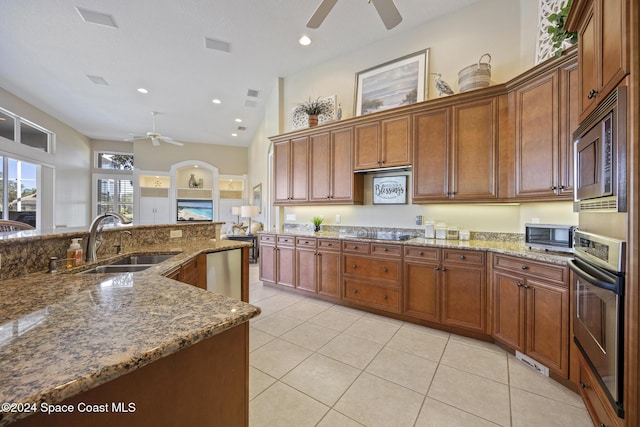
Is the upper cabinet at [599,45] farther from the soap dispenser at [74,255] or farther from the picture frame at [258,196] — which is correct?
the picture frame at [258,196]

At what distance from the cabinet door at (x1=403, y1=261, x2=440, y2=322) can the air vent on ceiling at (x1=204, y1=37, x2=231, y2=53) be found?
380cm

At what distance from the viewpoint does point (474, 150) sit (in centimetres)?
266

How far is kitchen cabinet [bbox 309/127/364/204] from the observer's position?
11.5 feet

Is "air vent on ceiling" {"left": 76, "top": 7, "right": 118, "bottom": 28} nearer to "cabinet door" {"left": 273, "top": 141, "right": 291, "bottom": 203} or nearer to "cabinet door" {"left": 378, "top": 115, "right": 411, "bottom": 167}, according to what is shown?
"cabinet door" {"left": 273, "top": 141, "right": 291, "bottom": 203}

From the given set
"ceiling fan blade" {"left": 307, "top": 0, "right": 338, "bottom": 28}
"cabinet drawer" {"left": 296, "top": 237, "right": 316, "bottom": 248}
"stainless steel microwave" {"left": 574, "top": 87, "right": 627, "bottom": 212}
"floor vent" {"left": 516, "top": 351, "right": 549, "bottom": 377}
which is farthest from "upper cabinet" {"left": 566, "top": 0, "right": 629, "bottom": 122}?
"cabinet drawer" {"left": 296, "top": 237, "right": 316, "bottom": 248}

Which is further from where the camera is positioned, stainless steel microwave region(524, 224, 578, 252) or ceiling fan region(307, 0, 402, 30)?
stainless steel microwave region(524, 224, 578, 252)

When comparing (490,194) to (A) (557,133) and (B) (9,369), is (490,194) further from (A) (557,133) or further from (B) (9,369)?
(B) (9,369)

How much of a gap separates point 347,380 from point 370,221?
7.29 feet

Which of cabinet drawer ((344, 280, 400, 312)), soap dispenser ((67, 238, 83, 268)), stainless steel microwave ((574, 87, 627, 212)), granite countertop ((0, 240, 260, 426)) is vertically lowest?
cabinet drawer ((344, 280, 400, 312))

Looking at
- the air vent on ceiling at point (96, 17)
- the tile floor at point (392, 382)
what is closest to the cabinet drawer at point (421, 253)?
the tile floor at point (392, 382)

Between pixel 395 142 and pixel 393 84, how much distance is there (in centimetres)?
93

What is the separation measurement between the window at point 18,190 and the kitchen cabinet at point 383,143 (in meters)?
6.20

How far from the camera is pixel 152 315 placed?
0.85m

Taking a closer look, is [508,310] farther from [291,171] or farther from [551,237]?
[291,171]
